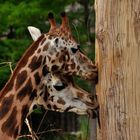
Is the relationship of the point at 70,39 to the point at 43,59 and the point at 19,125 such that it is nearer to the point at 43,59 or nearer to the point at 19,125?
the point at 43,59

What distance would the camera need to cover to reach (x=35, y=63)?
305 cm

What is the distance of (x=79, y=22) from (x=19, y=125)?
4604 mm

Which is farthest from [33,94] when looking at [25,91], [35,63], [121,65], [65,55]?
[121,65]

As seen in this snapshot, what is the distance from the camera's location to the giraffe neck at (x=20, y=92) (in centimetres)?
304

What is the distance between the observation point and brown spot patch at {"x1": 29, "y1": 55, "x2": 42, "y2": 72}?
9.96 ft

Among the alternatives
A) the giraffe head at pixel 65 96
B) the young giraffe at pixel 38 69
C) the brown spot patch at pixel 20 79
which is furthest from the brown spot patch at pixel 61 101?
the brown spot patch at pixel 20 79

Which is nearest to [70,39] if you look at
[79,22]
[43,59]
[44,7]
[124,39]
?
[43,59]

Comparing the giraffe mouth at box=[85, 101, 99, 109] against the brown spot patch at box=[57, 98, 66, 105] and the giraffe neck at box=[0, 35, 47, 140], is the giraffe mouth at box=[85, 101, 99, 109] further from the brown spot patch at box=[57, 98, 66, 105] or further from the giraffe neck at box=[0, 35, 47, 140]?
the giraffe neck at box=[0, 35, 47, 140]

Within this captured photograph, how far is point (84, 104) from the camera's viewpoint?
3.00 m

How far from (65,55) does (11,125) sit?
495mm

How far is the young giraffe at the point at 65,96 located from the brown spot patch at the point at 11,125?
16 centimetres

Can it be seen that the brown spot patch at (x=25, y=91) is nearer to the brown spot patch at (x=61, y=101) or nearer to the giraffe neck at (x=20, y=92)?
the giraffe neck at (x=20, y=92)

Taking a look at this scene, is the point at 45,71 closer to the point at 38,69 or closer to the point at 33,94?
the point at 38,69

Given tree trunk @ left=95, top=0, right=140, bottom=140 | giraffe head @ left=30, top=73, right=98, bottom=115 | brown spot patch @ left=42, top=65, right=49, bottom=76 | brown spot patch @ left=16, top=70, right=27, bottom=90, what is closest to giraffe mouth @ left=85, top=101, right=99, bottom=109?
giraffe head @ left=30, top=73, right=98, bottom=115
